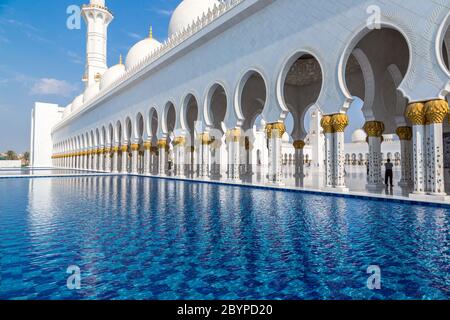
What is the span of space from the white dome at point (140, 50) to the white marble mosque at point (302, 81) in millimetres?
170

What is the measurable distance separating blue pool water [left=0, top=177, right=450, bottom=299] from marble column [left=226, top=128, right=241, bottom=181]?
5.73 meters

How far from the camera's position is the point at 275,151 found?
9695 mm

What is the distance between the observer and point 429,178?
6.11 metres

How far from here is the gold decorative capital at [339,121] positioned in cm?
761

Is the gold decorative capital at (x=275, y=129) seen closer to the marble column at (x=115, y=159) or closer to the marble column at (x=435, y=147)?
the marble column at (x=435, y=147)

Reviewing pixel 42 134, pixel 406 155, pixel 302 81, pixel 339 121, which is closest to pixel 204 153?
pixel 302 81

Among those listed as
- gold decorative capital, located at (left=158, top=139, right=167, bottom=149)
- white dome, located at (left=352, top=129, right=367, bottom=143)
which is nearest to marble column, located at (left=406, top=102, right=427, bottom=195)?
gold decorative capital, located at (left=158, top=139, right=167, bottom=149)

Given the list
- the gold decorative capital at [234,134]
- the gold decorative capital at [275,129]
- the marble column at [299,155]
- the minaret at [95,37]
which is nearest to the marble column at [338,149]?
the gold decorative capital at [275,129]

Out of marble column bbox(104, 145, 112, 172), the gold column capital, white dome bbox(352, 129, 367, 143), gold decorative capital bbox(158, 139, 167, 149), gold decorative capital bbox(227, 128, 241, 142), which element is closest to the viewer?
gold decorative capital bbox(227, 128, 241, 142)

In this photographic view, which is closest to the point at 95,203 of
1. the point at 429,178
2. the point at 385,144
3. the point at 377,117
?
the point at 429,178

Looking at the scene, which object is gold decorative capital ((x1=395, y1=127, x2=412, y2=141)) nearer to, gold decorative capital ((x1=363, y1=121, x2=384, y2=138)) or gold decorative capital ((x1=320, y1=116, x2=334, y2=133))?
gold decorative capital ((x1=363, y1=121, x2=384, y2=138))

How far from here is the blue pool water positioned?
7.30ft

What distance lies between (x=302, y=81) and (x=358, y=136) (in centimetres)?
2216
